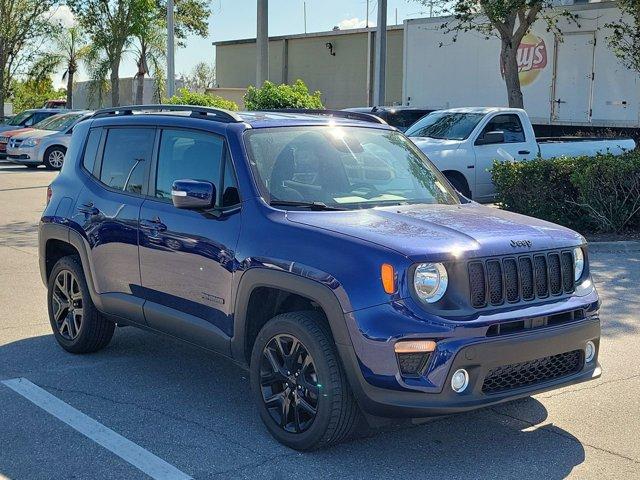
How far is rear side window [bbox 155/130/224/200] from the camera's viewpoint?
525 cm

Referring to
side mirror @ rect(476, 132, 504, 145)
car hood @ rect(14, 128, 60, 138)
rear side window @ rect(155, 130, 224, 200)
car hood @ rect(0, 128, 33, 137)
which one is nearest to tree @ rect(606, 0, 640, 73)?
side mirror @ rect(476, 132, 504, 145)

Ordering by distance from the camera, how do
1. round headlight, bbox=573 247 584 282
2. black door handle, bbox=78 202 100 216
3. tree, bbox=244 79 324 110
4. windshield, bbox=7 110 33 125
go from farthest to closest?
windshield, bbox=7 110 33 125 → tree, bbox=244 79 324 110 → black door handle, bbox=78 202 100 216 → round headlight, bbox=573 247 584 282

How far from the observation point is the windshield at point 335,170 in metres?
5.05

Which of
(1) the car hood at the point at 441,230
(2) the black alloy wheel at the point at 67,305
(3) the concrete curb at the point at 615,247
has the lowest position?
(3) the concrete curb at the point at 615,247

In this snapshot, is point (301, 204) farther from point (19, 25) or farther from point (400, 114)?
point (19, 25)

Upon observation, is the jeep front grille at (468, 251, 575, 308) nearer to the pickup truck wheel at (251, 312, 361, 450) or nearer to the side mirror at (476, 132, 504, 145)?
the pickup truck wheel at (251, 312, 361, 450)

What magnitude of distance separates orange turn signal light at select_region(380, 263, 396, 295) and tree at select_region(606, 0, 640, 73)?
49.6 ft

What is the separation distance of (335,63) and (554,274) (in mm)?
31058

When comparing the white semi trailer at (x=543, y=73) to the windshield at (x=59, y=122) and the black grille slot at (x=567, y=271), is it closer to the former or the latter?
the windshield at (x=59, y=122)

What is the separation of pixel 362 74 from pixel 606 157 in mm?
23322

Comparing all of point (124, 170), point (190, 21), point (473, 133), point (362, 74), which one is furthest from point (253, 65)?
point (124, 170)

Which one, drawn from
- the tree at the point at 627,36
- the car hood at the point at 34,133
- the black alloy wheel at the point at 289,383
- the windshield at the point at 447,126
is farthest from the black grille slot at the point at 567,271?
the car hood at the point at 34,133

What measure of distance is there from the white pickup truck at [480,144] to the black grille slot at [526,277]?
8.92 meters

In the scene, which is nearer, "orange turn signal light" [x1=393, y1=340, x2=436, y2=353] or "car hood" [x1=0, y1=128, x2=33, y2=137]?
"orange turn signal light" [x1=393, y1=340, x2=436, y2=353]
